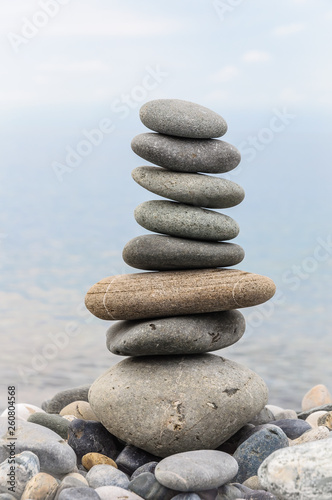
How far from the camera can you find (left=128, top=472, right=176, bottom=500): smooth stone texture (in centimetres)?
565

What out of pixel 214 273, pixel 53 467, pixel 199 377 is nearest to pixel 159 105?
pixel 214 273

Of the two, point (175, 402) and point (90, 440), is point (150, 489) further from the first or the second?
point (90, 440)

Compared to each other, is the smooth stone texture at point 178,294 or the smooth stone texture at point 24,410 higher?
the smooth stone texture at point 178,294

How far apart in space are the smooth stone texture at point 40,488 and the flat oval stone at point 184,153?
328 cm

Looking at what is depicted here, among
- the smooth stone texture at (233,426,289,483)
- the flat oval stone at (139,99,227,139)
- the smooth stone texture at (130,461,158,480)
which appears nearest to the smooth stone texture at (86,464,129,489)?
the smooth stone texture at (130,461,158,480)

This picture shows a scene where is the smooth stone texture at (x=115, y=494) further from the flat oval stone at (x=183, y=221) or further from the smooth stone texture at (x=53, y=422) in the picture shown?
the flat oval stone at (x=183, y=221)

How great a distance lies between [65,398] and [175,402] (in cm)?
260

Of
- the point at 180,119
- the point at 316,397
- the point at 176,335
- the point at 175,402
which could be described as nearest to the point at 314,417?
the point at 316,397

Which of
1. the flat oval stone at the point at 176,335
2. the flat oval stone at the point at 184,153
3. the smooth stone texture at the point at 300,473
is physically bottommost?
the smooth stone texture at the point at 300,473

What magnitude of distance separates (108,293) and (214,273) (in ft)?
3.67

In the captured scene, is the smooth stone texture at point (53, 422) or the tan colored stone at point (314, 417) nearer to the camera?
the smooth stone texture at point (53, 422)

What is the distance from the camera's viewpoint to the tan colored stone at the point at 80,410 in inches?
311

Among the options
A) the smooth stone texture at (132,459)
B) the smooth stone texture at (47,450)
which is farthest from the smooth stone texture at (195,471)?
the smooth stone texture at (47,450)

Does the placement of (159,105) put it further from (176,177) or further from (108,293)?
(108,293)
